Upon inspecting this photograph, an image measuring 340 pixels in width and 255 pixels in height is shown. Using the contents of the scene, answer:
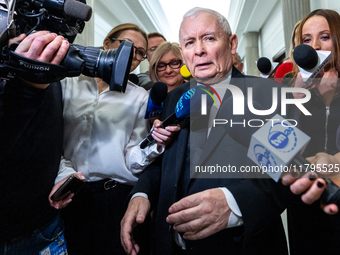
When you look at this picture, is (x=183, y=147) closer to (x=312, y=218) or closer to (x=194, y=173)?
(x=194, y=173)

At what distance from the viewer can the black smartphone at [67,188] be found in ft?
2.62

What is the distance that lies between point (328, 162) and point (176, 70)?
3.87ft

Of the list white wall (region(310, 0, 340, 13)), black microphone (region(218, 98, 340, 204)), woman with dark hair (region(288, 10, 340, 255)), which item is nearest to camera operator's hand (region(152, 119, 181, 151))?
black microphone (region(218, 98, 340, 204))

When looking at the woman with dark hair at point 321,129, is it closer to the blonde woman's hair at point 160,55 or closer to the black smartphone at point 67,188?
the blonde woman's hair at point 160,55

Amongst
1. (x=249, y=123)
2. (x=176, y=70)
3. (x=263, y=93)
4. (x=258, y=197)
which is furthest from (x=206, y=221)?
(x=176, y=70)

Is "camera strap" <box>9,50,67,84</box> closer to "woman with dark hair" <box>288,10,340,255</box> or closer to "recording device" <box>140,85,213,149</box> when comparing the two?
"recording device" <box>140,85,213,149</box>

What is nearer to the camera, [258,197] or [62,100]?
[258,197]

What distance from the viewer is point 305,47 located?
91 cm

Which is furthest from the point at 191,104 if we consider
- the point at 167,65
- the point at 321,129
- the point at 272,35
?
the point at 272,35

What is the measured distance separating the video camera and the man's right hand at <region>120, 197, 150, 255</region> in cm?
45

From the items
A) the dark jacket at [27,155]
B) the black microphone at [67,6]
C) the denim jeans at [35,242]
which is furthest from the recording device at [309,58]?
the denim jeans at [35,242]

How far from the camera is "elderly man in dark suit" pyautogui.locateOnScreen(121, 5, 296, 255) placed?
0.61 meters

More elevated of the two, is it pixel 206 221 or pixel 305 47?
pixel 305 47

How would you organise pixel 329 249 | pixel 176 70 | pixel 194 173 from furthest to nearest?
1. pixel 176 70
2. pixel 329 249
3. pixel 194 173
